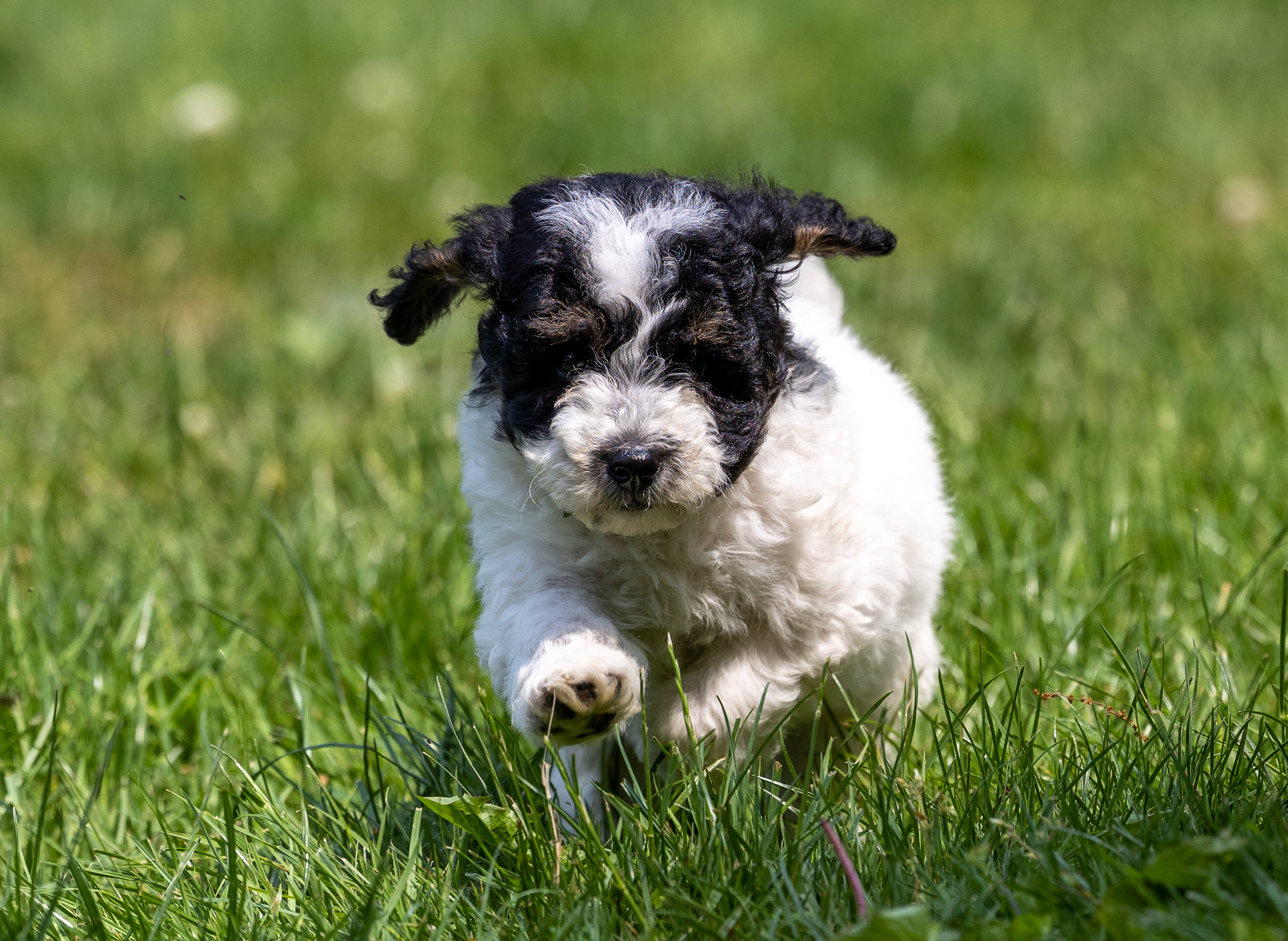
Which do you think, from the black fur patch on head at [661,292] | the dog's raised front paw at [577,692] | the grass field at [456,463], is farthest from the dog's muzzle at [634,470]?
the grass field at [456,463]

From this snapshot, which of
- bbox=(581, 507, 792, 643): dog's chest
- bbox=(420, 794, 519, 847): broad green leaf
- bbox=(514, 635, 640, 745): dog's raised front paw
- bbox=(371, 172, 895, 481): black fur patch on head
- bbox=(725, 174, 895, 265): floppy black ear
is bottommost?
bbox=(420, 794, 519, 847): broad green leaf

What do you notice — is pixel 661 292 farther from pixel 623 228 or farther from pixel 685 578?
pixel 685 578

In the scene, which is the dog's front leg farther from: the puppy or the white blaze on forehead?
the white blaze on forehead

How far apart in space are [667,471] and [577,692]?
0.48 m

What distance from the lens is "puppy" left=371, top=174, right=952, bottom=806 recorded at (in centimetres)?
269

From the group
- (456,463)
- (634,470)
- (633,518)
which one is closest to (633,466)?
(634,470)

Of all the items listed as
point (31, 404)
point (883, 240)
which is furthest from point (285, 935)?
point (31, 404)

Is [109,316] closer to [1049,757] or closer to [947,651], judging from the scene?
[947,651]

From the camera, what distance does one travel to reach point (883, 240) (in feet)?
10.1

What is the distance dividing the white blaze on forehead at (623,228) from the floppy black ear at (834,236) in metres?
0.25

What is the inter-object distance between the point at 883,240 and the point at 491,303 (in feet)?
3.09

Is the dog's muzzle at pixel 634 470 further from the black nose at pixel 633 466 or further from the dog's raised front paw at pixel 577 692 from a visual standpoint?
the dog's raised front paw at pixel 577 692

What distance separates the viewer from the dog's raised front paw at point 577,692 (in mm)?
2555

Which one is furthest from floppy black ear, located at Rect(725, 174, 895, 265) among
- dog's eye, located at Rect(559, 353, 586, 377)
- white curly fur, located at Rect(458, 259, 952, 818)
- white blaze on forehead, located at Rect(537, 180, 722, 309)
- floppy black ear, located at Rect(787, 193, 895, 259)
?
dog's eye, located at Rect(559, 353, 586, 377)
